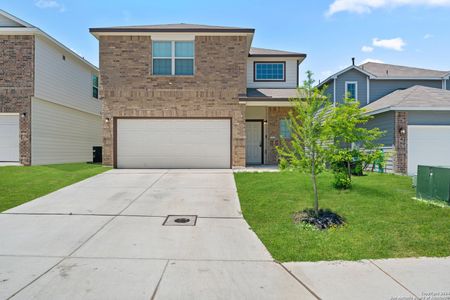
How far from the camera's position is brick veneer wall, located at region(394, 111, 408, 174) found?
12703 mm

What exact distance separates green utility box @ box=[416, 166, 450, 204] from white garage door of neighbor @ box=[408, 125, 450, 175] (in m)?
5.91

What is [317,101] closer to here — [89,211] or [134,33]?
[89,211]

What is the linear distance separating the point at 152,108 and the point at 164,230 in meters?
8.66

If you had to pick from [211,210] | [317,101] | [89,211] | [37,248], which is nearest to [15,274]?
[37,248]

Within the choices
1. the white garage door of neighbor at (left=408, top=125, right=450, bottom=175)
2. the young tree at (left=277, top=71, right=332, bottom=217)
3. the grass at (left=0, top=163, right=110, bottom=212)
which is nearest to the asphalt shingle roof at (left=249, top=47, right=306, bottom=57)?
the white garage door of neighbor at (left=408, top=125, right=450, bottom=175)

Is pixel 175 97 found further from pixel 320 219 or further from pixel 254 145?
pixel 320 219

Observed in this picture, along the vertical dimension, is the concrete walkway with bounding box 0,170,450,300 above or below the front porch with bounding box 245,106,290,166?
below

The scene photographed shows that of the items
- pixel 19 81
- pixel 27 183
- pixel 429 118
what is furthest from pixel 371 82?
pixel 19 81

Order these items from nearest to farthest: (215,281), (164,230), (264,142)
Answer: (215,281) → (164,230) → (264,142)

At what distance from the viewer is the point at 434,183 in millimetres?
7172

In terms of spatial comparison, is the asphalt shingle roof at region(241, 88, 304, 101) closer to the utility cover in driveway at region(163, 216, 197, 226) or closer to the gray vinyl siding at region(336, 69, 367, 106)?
the gray vinyl siding at region(336, 69, 367, 106)

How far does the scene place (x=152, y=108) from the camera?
44.4ft

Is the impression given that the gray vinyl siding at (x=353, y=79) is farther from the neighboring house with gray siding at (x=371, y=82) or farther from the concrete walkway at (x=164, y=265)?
the concrete walkway at (x=164, y=265)

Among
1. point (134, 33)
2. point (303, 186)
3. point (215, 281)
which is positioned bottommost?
point (215, 281)
